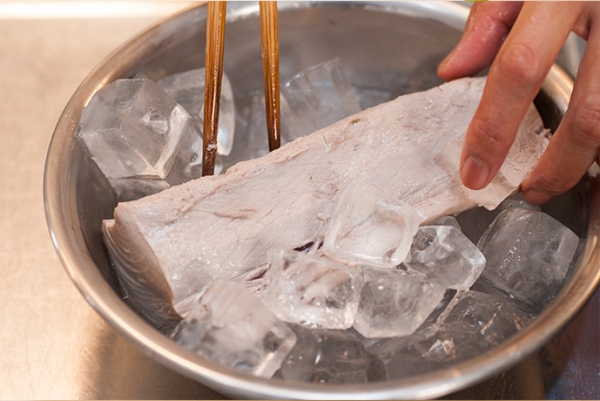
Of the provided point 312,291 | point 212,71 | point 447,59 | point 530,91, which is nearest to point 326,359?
point 312,291

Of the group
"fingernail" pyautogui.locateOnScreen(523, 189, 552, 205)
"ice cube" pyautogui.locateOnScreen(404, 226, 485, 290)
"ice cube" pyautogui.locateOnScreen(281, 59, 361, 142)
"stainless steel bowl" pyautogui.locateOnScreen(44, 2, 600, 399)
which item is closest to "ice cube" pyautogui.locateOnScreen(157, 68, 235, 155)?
"stainless steel bowl" pyautogui.locateOnScreen(44, 2, 600, 399)

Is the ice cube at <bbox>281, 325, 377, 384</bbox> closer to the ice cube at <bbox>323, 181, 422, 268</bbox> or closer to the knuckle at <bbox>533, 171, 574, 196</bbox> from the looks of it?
the ice cube at <bbox>323, 181, 422, 268</bbox>

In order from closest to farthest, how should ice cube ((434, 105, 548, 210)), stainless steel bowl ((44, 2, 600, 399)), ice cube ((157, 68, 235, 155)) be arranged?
stainless steel bowl ((44, 2, 600, 399)) < ice cube ((434, 105, 548, 210)) < ice cube ((157, 68, 235, 155))

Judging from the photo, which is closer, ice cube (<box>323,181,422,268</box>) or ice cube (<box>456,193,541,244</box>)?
ice cube (<box>323,181,422,268</box>)

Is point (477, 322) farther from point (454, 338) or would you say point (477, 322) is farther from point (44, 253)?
point (44, 253)

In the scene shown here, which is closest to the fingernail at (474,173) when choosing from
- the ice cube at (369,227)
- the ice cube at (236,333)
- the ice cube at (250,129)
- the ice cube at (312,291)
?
the ice cube at (369,227)

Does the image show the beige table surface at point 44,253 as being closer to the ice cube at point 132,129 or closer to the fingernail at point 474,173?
the ice cube at point 132,129
